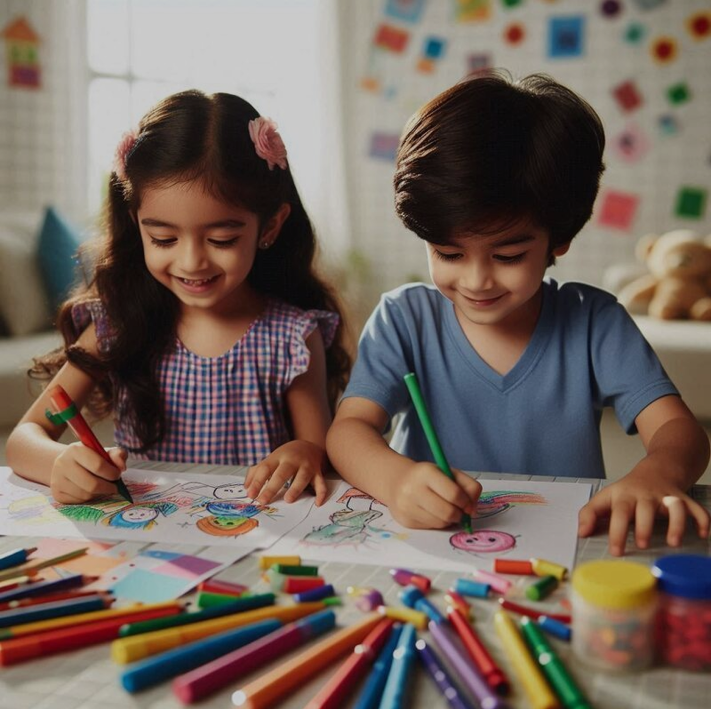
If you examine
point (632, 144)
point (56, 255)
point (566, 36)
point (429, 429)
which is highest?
point (566, 36)

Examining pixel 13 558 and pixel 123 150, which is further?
pixel 123 150

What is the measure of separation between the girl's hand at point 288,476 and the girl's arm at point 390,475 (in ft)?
0.12

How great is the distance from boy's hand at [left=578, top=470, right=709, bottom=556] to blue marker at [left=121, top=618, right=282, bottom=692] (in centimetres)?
30

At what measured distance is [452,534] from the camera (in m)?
0.77

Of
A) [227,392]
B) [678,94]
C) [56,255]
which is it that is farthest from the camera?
[678,94]

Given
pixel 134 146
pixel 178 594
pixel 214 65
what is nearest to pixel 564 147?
pixel 134 146

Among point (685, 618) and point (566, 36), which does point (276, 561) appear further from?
point (566, 36)

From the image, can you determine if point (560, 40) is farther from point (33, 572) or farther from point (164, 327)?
point (33, 572)

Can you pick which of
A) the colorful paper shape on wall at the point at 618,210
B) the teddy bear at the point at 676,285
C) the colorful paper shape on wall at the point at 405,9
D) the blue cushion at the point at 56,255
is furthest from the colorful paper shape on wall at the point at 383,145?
the blue cushion at the point at 56,255

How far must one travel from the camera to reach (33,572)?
680 millimetres

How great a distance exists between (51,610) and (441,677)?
0.85 ft

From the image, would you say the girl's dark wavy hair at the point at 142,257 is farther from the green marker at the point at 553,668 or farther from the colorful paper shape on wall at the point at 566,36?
the colorful paper shape on wall at the point at 566,36

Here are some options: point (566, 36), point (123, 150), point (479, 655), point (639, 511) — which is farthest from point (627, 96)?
point (479, 655)

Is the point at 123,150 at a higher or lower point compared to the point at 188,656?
higher
